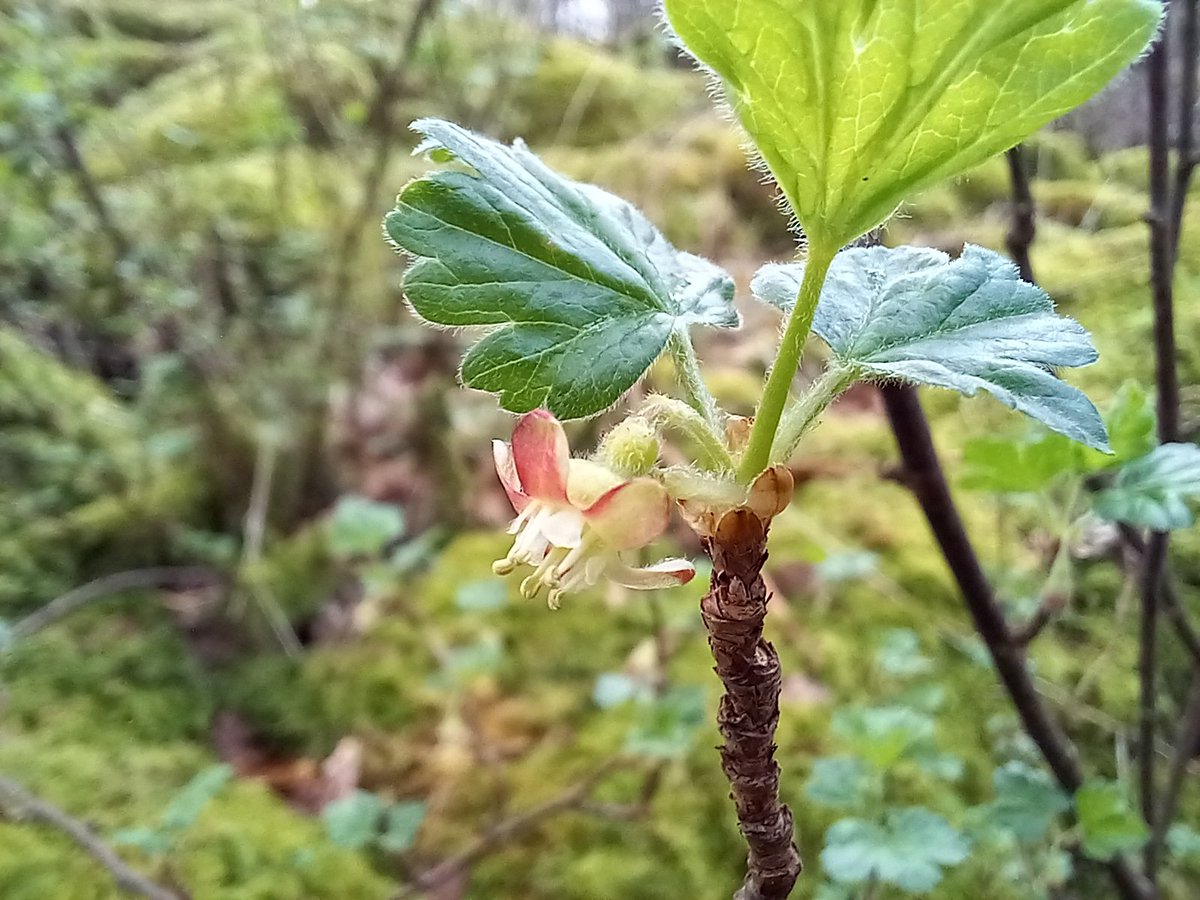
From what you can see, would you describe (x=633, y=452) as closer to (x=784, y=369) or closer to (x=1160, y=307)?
(x=784, y=369)

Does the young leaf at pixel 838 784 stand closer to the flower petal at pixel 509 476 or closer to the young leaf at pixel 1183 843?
the young leaf at pixel 1183 843

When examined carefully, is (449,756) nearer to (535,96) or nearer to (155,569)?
(155,569)

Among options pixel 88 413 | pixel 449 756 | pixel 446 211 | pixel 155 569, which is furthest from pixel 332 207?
pixel 446 211

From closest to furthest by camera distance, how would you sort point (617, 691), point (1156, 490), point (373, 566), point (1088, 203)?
1. point (1156, 490)
2. point (617, 691)
3. point (373, 566)
4. point (1088, 203)

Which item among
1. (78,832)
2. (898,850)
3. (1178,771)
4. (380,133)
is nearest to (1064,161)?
(380,133)

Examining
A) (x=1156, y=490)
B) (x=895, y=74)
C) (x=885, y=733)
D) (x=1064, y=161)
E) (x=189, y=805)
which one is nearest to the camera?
(x=895, y=74)
